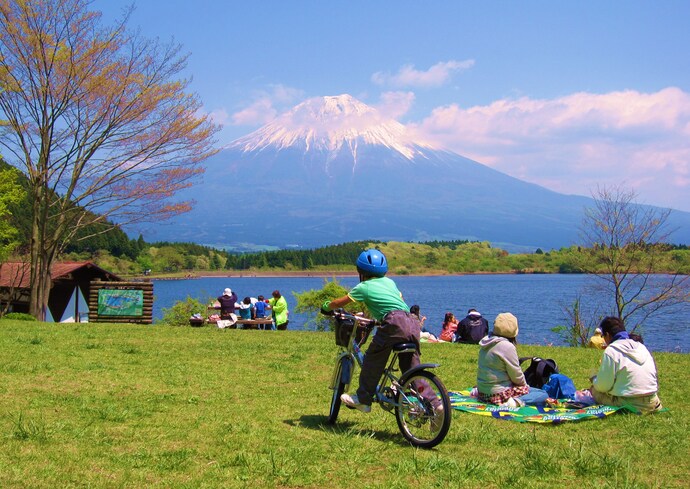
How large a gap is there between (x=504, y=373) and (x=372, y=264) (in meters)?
2.38

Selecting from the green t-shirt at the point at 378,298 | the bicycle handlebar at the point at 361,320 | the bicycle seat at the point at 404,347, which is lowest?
the bicycle seat at the point at 404,347

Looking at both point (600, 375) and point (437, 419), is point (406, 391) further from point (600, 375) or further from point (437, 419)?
point (600, 375)

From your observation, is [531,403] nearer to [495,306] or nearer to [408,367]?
[408,367]

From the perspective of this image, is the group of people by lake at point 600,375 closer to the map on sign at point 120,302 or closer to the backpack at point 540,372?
the backpack at point 540,372

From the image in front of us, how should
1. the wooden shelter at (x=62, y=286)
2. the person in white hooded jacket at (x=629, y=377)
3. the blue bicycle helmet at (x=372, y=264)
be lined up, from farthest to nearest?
the wooden shelter at (x=62, y=286)
the person in white hooded jacket at (x=629, y=377)
the blue bicycle helmet at (x=372, y=264)

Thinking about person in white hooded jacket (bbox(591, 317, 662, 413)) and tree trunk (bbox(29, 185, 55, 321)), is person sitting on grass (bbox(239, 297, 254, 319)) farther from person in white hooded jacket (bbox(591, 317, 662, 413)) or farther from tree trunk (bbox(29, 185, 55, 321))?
person in white hooded jacket (bbox(591, 317, 662, 413))

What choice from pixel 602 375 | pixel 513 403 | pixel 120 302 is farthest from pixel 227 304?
pixel 602 375

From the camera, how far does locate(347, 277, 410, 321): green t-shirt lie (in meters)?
6.09

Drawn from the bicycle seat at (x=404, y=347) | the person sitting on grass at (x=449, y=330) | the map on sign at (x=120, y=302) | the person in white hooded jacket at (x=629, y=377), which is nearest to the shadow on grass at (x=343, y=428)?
the bicycle seat at (x=404, y=347)

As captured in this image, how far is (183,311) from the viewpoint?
27.7 meters

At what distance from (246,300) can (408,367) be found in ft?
57.6

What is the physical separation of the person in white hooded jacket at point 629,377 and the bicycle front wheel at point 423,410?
8.97ft

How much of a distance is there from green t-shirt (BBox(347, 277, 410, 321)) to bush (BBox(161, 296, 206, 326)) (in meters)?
21.7

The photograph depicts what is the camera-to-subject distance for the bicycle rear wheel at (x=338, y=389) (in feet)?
20.9
